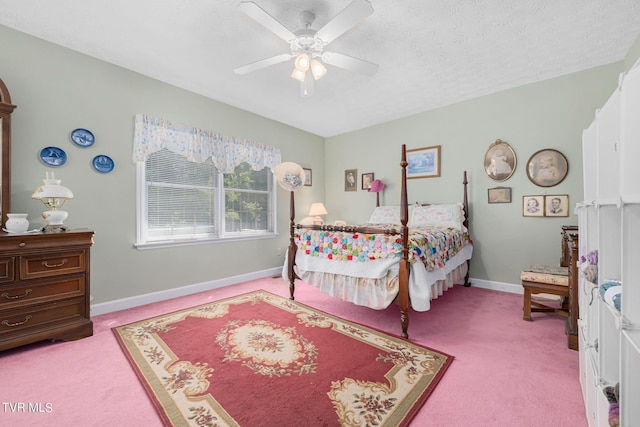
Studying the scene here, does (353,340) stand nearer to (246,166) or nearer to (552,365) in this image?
(552,365)

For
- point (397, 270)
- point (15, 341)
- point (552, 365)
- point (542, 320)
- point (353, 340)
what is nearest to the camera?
point (552, 365)

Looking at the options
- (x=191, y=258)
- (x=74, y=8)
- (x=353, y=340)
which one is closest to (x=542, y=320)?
(x=353, y=340)

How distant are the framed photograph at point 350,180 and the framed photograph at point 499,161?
2042mm

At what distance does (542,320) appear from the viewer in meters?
2.57

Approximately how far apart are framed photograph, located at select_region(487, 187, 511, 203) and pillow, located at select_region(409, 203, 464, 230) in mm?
400

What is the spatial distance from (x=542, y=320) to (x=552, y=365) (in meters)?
0.88

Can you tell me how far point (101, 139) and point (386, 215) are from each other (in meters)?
3.62

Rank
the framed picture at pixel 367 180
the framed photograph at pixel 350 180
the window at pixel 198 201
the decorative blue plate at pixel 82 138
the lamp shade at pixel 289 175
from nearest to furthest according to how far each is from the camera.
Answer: the decorative blue plate at pixel 82 138 → the window at pixel 198 201 → the lamp shade at pixel 289 175 → the framed picture at pixel 367 180 → the framed photograph at pixel 350 180

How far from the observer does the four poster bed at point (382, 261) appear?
2.31 metres

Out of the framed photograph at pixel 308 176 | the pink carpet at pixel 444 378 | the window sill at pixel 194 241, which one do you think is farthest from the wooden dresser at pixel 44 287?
the framed photograph at pixel 308 176

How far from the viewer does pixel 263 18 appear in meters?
1.81

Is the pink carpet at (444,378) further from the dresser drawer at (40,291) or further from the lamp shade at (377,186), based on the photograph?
the lamp shade at (377,186)

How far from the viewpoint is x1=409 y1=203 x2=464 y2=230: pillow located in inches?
140

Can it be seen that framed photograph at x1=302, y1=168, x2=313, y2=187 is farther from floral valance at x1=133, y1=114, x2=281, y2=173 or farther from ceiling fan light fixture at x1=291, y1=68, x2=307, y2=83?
ceiling fan light fixture at x1=291, y1=68, x2=307, y2=83
